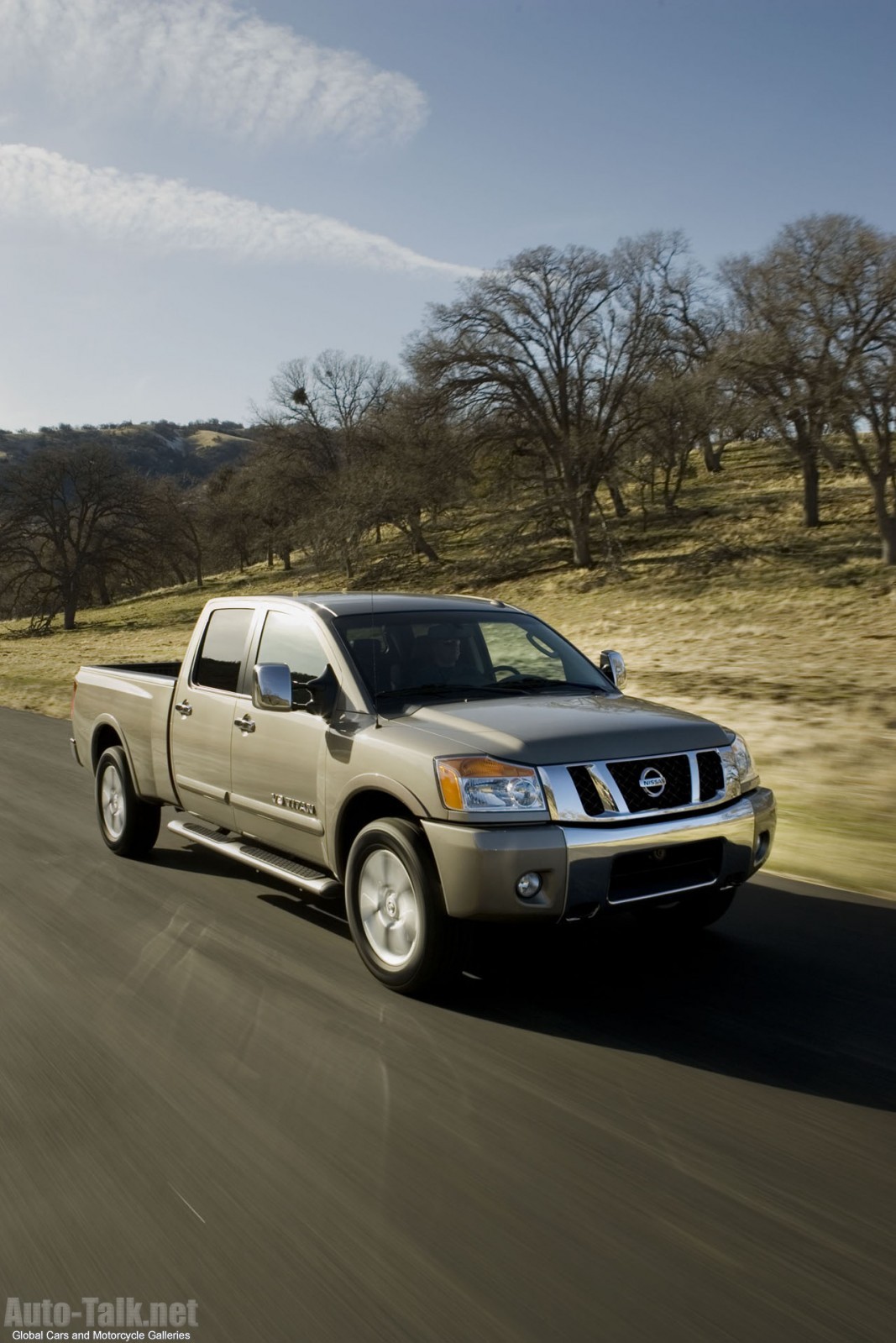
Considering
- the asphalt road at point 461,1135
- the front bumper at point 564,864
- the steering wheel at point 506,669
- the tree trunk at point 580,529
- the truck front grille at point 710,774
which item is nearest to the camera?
the asphalt road at point 461,1135

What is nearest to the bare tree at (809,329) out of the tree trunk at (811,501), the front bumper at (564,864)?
the tree trunk at (811,501)

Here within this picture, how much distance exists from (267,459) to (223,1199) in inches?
Result: 2288

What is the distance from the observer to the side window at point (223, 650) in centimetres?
661

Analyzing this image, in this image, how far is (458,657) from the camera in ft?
20.0

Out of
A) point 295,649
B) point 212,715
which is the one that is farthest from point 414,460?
point 295,649

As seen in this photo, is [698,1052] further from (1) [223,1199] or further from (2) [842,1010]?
(1) [223,1199]

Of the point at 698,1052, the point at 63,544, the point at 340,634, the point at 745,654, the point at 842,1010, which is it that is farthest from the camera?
the point at 63,544

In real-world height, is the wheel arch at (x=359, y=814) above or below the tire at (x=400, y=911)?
above

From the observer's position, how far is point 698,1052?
166 inches

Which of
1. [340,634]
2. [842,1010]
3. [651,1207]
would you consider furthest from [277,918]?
[651,1207]

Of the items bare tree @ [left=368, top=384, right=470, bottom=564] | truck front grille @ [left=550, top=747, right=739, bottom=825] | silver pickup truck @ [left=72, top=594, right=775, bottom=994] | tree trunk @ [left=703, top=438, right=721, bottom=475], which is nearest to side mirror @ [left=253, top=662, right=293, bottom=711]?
silver pickup truck @ [left=72, top=594, right=775, bottom=994]

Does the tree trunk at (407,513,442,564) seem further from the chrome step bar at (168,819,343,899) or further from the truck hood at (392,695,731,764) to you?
the truck hood at (392,695,731,764)

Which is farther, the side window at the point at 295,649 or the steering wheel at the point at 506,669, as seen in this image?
Result: the steering wheel at the point at 506,669

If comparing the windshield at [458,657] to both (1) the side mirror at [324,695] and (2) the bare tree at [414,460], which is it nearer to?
(1) the side mirror at [324,695]
